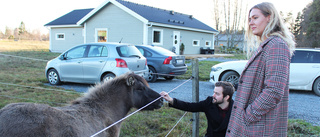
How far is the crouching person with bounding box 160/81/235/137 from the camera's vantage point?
291 centimetres

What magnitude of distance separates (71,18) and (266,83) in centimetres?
2759

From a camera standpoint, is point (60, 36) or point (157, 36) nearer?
point (157, 36)

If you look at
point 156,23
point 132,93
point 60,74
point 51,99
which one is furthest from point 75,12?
point 132,93

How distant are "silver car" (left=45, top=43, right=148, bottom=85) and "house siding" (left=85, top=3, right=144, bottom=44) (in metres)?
11.5

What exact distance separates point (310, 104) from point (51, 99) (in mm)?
7678

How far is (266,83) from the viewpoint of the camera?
72.9 inches

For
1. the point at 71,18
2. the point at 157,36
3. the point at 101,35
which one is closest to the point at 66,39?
the point at 71,18

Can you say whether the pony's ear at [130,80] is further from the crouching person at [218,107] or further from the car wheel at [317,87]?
the car wheel at [317,87]

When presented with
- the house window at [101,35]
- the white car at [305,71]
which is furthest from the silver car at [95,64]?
the house window at [101,35]

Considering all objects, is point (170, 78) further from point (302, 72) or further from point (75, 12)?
point (75, 12)

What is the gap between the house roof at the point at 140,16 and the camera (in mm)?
20263

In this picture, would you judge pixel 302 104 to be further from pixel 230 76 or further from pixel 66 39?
pixel 66 39

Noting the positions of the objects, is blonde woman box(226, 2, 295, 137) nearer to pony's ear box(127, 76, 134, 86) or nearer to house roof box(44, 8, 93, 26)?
pony's ear box(127, 76, 134, 86)

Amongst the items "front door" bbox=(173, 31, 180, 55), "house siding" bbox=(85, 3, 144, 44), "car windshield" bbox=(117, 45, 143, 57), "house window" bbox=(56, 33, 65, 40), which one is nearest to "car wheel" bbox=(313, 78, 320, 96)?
"car windshield" bbox=(117, 45, 143, 57)
